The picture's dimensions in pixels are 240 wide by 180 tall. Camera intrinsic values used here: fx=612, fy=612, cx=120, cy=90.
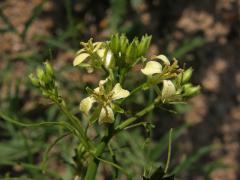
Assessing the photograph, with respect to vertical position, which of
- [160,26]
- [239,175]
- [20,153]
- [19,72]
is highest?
[160,26]

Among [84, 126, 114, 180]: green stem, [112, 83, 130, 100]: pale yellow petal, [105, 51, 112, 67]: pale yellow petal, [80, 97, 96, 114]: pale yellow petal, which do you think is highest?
[105, 51, 112, 67]: pale yellow petal

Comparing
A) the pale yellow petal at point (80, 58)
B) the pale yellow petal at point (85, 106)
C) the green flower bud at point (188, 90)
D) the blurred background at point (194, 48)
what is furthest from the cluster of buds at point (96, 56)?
the blurred background at point (194, 48)

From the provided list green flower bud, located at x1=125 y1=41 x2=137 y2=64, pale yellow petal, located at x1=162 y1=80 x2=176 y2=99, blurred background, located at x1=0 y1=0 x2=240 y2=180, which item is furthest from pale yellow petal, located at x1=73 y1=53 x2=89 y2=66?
blurred background, located at x1=0 y1=0 x2=240 y2=180

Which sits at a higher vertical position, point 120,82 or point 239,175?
point 120,82

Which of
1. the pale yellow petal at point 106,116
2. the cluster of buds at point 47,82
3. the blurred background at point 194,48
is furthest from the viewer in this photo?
the blurred background at point 194,48

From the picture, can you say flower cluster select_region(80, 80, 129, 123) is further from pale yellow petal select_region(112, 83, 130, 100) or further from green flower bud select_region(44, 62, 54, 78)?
green flower bud select_region(44, 62, 54, 78)

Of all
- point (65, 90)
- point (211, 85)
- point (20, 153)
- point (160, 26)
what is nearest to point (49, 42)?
point (65, 90)

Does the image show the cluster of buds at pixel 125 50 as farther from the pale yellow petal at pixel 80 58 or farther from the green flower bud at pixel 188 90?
the green flower bud at pixel 188 90

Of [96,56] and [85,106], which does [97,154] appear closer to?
[85,106]

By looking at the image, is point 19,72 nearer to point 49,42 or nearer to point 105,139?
point 49,42
